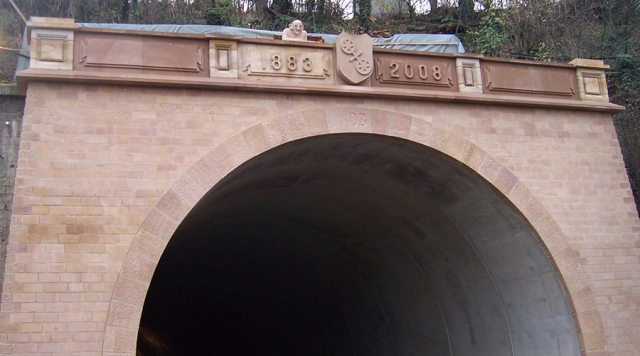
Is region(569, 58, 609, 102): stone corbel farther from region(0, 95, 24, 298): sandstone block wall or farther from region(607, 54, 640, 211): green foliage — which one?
region(0, 95, 24, 298): sandstone block wall

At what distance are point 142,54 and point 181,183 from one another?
183 cm

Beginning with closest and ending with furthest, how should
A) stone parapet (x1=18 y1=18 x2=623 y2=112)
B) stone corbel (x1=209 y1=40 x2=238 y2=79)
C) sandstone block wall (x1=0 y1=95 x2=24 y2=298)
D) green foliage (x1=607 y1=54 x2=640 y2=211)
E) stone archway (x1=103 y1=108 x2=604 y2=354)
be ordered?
1. stone archway (x1=103 y1=108 x2=604 y2=354)
2. stone parapet (x1=18 y1=18 x2=623 y2=112)
3. stone corbel (x1=209 y1=40 x2=238 y2=79)
4. sandstone block wall (x1=0 y1=95 x2=24 y2=298)
5. green foliage (x1=607 y1=54 x2=640 y2=211)

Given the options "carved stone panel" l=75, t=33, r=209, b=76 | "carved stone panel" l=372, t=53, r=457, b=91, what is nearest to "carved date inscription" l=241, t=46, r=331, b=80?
"carved stone panel" l=75, t=33, r=209, b=76

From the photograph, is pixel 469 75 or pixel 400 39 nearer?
pixel 469 75

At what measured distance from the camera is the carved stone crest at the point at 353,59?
9.34 m

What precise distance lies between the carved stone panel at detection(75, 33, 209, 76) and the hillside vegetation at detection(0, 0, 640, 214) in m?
6.12

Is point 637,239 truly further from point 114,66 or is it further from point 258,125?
point 114,66

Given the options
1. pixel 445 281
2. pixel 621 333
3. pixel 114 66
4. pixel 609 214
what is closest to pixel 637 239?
pixel 609 214

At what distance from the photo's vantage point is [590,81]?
10.7 metres

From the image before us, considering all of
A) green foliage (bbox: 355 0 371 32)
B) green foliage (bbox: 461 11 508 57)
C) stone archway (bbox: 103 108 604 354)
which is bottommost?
stone archway (bbox: 103 108 604 354)

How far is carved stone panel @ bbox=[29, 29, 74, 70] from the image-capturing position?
8.21 m

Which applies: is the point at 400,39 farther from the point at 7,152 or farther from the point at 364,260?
the point at 7,152

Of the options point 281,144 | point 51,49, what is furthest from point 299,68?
point 51,49

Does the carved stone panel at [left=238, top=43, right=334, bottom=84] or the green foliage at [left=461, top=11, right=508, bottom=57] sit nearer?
the carved stone panel at [left=238, top=43, right=334, bottom=84]
